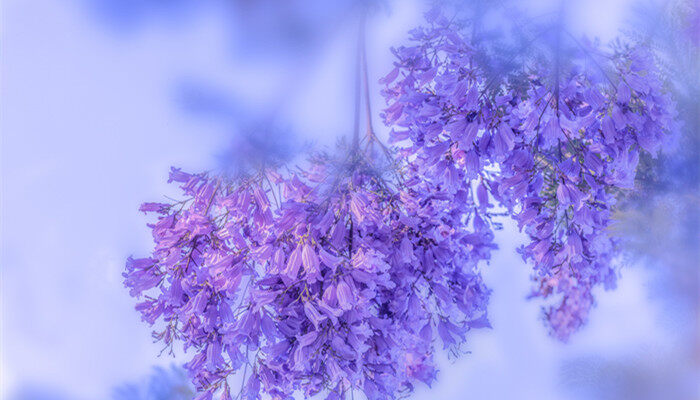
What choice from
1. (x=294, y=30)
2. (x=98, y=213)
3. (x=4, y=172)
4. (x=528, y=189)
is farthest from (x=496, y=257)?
(x=4, y=172)

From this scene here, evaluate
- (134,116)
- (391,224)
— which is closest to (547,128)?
(391,224)

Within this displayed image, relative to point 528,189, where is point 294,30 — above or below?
above

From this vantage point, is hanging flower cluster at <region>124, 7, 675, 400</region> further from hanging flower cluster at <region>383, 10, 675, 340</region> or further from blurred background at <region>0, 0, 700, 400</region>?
blurred background at <region>0, 0, 700, 400</region>

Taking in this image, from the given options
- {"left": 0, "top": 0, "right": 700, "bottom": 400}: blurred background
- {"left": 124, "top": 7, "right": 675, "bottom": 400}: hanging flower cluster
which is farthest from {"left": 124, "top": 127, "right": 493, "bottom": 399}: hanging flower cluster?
{"left": 0, "top": 0, "right": 700, "bottom": 400}: blurred background

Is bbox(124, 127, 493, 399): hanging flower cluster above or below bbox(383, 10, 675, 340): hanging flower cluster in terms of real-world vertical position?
below

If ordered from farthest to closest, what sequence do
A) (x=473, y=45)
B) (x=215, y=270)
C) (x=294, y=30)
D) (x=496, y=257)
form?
1. (x=496, y=257)
2. (x=294, y=30)
3. (x=473, y=45)
4. (x=215, y=270)

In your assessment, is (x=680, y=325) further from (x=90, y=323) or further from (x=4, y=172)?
(x=4, y=172)

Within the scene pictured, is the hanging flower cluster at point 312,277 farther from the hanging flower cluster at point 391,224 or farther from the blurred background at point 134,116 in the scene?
the blurred background at point 134,116
